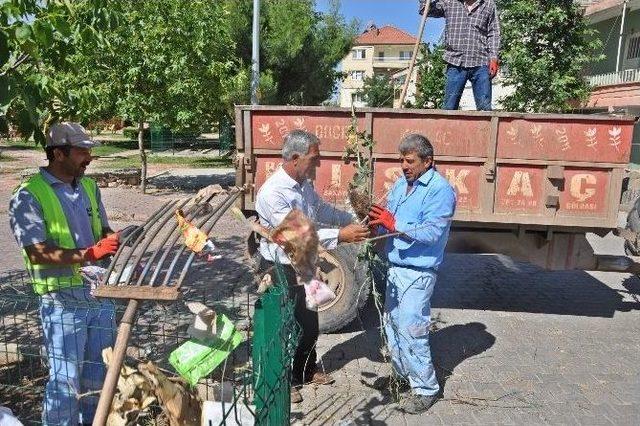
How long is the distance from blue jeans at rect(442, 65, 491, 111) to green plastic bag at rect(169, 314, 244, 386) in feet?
14.3

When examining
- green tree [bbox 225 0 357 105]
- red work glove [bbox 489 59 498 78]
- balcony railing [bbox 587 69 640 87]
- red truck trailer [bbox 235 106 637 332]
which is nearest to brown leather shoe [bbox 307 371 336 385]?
red truck trailer [bbox 235 106 637 332]

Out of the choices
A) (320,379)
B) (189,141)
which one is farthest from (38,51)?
(189,141)

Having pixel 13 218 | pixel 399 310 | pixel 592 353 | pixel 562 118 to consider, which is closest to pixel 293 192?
pixel 399 310

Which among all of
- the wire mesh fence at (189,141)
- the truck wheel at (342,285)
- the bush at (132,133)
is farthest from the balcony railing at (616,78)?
the bush at (132,133)

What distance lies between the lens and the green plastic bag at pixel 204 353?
7.84ft

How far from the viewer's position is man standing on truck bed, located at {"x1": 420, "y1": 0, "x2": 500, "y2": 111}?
19.7 ft

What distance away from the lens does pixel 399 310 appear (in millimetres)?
3945

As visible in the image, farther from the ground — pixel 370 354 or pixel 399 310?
pixel 399 310

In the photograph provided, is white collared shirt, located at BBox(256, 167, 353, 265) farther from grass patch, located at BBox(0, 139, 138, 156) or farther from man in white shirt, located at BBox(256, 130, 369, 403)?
grass patch, located at BBox(0, 139, 138, 156)

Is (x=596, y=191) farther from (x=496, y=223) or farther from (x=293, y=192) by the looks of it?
(x=293, y=192)

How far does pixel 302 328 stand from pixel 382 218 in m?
0.98

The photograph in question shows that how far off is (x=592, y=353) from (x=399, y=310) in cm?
230

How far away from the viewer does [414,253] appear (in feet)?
12.5

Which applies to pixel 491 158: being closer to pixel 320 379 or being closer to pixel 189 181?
pixel 320 379
